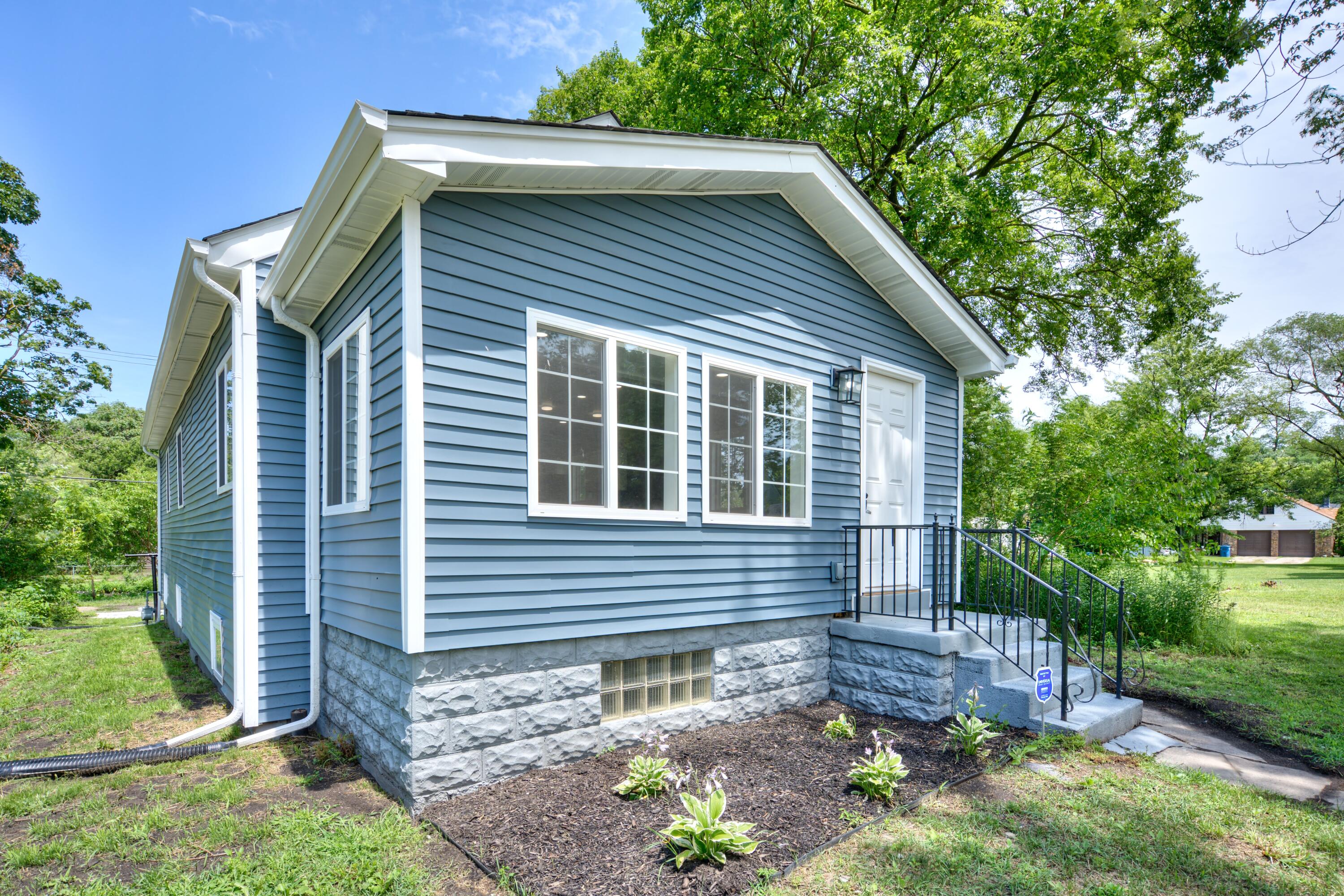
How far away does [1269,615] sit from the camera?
1234 centimetres

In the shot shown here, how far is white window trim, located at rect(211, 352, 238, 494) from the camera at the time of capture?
6070 mm

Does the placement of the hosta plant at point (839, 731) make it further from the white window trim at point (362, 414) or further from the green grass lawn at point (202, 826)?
the white window trim at point (362, 414)

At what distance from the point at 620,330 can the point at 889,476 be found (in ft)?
11.5

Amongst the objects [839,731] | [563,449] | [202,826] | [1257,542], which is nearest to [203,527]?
[202,826]

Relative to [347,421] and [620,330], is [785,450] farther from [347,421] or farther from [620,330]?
[347,421]

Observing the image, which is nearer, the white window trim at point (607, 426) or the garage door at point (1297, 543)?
the white window trim at point (607, 426)

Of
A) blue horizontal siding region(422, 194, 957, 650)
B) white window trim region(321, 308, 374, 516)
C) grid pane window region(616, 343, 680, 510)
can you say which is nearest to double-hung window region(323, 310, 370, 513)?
white window trim region(321, 308, 374, 516)

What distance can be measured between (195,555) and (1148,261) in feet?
50.6

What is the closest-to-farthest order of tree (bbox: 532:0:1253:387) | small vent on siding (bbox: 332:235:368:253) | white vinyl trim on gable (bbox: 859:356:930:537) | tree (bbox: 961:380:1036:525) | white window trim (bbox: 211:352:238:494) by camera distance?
small vent on siding (bbox: 332:235:368:253) → white window trim (bbox: 211:352:238:494) → white vinyl trim on gable (bbox: 859:356:930:537) → tree (bbox: 532:0:1253:387) → tree (bbox: 961:380:1036:525)

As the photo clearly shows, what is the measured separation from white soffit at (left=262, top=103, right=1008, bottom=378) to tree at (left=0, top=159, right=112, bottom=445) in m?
13.1

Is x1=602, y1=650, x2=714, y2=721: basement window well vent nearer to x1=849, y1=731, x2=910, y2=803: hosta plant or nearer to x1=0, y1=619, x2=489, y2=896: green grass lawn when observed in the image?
x1=849, y1=731, x2=910, y2=803: hosta plant

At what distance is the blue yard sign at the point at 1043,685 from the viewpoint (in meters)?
4.74

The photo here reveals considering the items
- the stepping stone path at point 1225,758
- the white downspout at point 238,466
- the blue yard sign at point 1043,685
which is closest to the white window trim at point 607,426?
the white downspout at point 238,466

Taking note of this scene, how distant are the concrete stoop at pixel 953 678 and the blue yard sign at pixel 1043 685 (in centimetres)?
13
